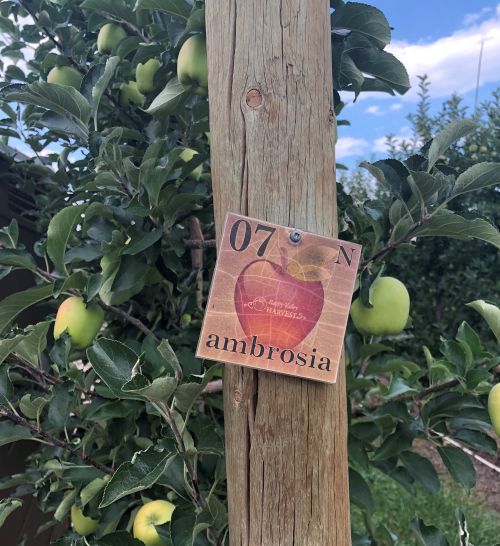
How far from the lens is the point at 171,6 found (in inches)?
38.9

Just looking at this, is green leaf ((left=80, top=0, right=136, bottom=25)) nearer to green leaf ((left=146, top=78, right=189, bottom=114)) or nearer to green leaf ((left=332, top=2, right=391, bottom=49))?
green leaf ((left=146, top=78, right=189, bottom=114))

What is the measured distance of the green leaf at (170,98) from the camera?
1.03 m

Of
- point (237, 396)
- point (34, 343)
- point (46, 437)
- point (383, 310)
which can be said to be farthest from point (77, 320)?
point (383, 310)

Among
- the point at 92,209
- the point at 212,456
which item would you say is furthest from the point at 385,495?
the point at 92,209

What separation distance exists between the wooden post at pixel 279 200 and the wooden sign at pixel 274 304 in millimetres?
35

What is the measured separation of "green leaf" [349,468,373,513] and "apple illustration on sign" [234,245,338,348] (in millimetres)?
499

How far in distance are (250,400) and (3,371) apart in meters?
0.52

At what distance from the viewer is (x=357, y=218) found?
1004mm

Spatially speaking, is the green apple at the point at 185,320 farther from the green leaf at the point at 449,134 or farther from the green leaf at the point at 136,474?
the green leaf at the point at 449,134

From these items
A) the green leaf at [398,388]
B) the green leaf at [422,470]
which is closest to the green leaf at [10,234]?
the green leaf at [398,388]

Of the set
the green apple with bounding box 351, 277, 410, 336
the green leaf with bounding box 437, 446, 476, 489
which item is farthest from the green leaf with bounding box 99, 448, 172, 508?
the green leaf with bounding box 437, 446, 476, 489

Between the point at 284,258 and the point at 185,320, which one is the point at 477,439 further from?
the point at 185,320

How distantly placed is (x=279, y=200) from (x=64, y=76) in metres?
0.87

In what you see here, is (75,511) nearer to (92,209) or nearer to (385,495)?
(92,209)
